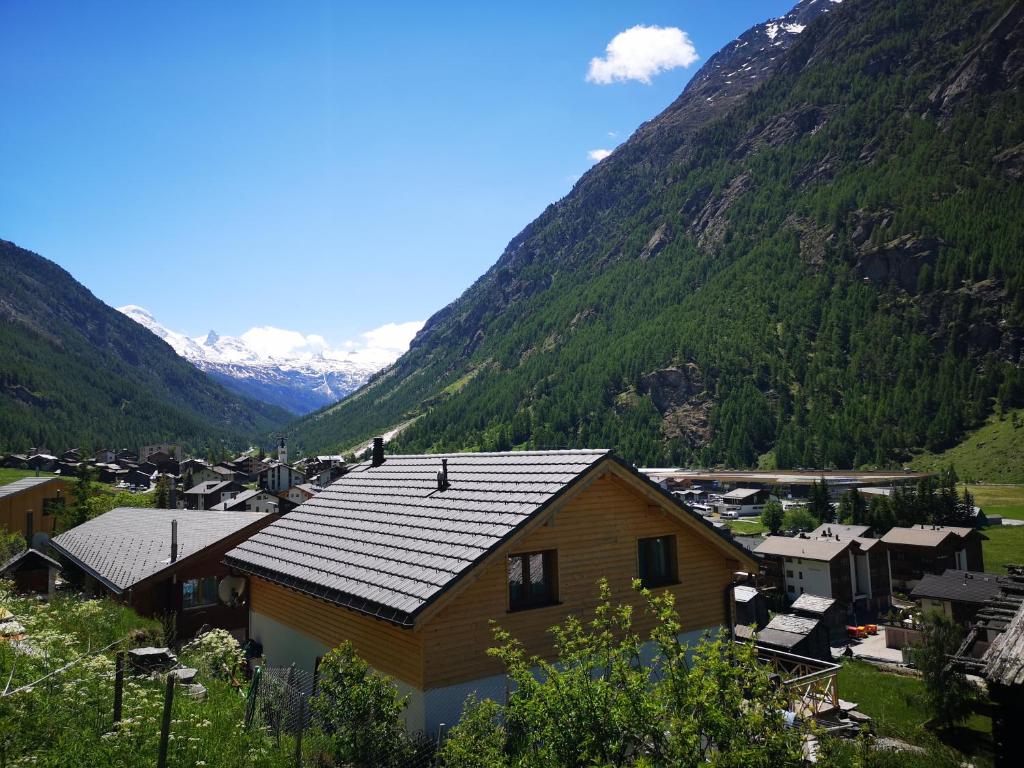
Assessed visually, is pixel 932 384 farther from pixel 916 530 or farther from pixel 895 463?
pixel 916 530

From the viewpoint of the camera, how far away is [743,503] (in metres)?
119

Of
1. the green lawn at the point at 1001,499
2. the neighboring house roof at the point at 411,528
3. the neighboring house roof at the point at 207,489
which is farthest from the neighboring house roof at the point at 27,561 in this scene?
the green lawn at the point at 1001,499

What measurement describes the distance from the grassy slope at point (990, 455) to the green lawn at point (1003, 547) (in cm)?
4246

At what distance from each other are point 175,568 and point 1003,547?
287 ft

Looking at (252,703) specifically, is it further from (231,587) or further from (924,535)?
(924,535)

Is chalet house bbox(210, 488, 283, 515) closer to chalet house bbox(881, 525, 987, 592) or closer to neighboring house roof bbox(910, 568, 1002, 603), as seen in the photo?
neighboring house roof bbox(910, 568, 1002, 603)

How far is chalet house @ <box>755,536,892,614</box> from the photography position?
63.3 meters

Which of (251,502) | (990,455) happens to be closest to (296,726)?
(251,502)

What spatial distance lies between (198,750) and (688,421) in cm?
17541

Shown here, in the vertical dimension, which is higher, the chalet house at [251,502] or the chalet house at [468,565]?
the chalet house at [468,565]

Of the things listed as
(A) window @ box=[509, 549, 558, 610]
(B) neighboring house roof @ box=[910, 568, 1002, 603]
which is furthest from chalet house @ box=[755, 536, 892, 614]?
(A) window @ box=[509, 549, 558, 610]

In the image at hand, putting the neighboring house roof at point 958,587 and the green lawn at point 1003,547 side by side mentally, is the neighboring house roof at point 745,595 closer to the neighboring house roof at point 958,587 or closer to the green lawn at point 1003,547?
the neighboring house roof at point 958,587

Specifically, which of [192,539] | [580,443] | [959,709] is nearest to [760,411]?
[580,443]

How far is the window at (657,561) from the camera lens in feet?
50.4
